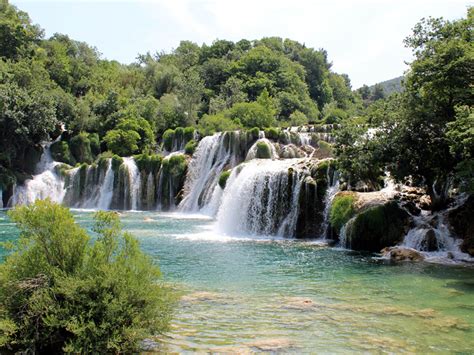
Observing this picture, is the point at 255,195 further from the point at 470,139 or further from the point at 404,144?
the point at 470,139

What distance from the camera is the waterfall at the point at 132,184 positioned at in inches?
1565

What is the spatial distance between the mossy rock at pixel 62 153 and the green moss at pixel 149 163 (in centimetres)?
1085

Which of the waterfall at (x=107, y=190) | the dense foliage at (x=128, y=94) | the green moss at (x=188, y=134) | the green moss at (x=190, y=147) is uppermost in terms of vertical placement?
the dense foliage at (x=128, y=94)

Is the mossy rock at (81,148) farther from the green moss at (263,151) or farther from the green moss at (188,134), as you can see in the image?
the green moss at (263,151)

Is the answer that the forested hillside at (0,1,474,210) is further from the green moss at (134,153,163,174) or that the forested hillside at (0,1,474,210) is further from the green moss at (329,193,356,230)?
the green moss at (134,153,163,174)

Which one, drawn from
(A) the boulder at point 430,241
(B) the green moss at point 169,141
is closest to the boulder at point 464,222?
(A) the boulder at point 430,241

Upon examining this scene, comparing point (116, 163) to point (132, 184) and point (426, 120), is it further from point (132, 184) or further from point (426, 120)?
point (426, 120)

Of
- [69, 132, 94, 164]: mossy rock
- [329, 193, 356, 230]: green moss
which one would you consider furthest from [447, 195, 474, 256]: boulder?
[69, 132, 94, 164]: mossy rock

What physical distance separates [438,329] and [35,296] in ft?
24.4

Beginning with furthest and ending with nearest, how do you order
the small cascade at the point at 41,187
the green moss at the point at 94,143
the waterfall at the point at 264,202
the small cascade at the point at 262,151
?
the green moss at the point at 94,143 < the small cascade at the point at 41,187 < the small cascade at the point at 262,151 < the waterfall at the point at 264,202

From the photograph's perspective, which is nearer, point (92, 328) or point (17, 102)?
point (92, 328)

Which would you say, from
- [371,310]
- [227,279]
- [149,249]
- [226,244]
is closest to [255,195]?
[226,244]

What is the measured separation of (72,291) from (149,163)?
33693 mm

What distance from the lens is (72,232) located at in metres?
7.62
